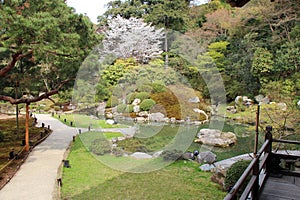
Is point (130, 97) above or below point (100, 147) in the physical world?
above

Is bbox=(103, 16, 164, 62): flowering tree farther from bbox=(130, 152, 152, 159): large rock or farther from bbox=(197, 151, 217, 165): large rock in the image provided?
bbox=(197, 151, 217, 165): large rock

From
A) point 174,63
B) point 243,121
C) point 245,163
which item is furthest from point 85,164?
point 243,121

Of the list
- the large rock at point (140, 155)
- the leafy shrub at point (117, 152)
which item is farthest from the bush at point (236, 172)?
the leafy shrub at point (117, 152)

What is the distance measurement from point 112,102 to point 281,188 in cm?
567

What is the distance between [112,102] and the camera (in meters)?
7.72

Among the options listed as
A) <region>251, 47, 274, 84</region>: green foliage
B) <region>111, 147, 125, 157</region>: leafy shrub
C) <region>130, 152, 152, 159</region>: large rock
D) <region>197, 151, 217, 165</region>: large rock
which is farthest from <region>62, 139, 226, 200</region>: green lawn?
<region>251, 47, 274, 84</region>: green foliage

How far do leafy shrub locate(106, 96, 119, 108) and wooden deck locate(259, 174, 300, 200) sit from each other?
5338 mm

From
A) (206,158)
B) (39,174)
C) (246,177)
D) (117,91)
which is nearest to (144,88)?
(117,91)

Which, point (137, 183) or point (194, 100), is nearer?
point (137, 183)

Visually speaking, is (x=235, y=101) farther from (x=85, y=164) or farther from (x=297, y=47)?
(x=85, y=164)

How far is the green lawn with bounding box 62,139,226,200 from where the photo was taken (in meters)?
4.48

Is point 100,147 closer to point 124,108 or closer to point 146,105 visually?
point 124,108

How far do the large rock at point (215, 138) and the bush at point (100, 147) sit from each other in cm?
302

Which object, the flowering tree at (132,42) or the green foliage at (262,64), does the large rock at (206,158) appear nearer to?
the flowering tree at (132,42)
